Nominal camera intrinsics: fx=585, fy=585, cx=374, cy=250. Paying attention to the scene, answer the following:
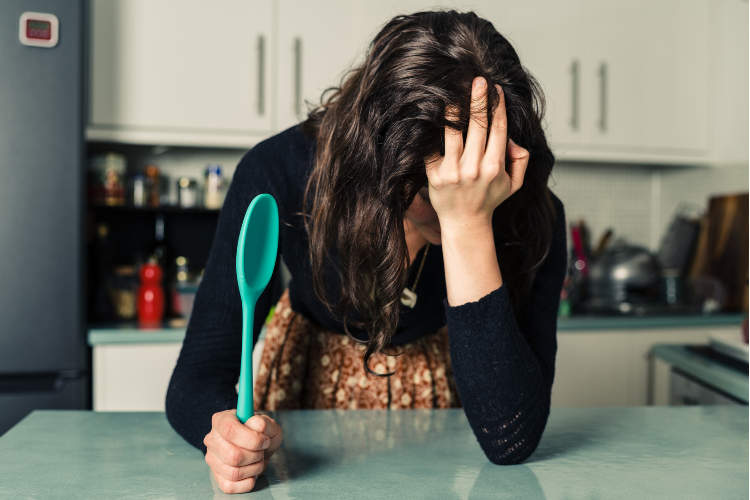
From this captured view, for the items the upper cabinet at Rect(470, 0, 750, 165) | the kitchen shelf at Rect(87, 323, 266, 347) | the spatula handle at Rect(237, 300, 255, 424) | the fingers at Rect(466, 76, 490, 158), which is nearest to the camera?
the spatula handle at Rect(237, 300, 255, 424)

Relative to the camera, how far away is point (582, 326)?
73.9 inches

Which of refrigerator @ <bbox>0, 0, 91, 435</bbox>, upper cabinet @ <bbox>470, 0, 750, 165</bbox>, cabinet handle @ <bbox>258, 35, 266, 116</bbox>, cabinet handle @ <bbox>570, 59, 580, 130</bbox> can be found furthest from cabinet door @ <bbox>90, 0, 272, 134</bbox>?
cabinet handle @ <bbox>570, 59, 580, 130</bbox>

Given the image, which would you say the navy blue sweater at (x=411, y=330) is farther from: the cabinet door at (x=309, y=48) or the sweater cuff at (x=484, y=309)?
the cabinet door at (x=309, y=48)

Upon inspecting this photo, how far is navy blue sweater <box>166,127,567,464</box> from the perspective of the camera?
64 cm

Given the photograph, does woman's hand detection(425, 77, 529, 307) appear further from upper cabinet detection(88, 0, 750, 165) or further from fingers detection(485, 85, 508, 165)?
upper cabinet detection(88, 0, 750, 165)

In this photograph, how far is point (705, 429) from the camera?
726 mm

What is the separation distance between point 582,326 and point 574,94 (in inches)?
33.1

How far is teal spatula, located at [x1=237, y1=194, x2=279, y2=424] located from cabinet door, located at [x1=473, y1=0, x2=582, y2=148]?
A: 5.65ft

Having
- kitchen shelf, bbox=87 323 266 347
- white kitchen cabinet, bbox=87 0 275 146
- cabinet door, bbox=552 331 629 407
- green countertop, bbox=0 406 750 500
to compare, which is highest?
white kitchen cabinet, bbox=87 0 275 146

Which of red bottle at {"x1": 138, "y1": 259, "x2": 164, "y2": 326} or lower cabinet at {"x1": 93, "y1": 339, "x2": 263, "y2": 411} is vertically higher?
red bottle at {"x1": 138, "y1": 259, "x2": 164, "y2": 326}

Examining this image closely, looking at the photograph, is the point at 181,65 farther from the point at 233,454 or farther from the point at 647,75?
the point at 647,75

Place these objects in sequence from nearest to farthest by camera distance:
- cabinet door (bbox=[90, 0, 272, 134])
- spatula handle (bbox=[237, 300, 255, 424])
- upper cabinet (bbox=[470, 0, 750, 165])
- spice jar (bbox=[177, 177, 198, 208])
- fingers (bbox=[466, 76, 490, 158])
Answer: spatula handle (bbox=[237, 300, 255, 424]) < fingers (bbox=[466, 76, 490, 158]) < cabinet door (bbox=[90, 0, 272, 134]) < spice jar (bbox=[177, 177, 198, 208]) < upper cabinet (bbox=[470, 0, 750, 165])

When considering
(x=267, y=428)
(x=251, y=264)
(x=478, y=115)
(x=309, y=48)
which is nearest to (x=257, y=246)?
(x=251, y=264)

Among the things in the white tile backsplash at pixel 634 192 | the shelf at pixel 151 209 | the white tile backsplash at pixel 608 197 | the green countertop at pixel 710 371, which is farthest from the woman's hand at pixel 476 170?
the white tile backsplash at pixel 608 197
